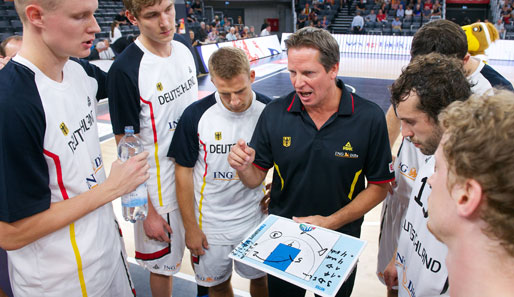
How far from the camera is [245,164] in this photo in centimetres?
215

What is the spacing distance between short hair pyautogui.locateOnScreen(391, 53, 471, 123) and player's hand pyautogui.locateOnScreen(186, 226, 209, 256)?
1643 millimetres

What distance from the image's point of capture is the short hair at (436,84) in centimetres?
191

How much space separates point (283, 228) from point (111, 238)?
102cm

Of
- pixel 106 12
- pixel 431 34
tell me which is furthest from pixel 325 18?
pixel 431 34

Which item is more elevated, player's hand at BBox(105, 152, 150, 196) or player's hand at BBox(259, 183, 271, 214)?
player's hand at BBox(105, 152, 150, 196)

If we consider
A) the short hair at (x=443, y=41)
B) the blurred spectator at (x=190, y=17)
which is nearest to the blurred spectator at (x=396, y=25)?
the blurred spectator at (x=190, y=17)

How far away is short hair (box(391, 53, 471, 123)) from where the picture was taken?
1909mm

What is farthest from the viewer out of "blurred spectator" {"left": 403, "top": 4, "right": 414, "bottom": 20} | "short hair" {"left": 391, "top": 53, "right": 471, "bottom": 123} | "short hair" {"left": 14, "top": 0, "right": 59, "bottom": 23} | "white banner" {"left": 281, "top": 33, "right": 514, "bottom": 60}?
"blurred spectator" {"left": 403, "top": 4, "right": 414, "bottom": 20}

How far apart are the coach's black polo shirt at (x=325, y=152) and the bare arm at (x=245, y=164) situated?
143 millimetres

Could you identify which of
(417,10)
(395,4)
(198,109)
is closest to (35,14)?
(198,109)

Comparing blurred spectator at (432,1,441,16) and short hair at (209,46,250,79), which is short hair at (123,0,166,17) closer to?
short hair at (209,46,250,79)

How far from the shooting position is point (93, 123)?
2.14 meters

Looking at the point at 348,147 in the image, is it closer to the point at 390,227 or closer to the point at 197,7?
the point at 390,227

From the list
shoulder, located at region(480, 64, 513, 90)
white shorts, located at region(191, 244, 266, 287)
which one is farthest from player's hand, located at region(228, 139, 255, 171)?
shoulder, located at region(480, 64, 513, 90)
